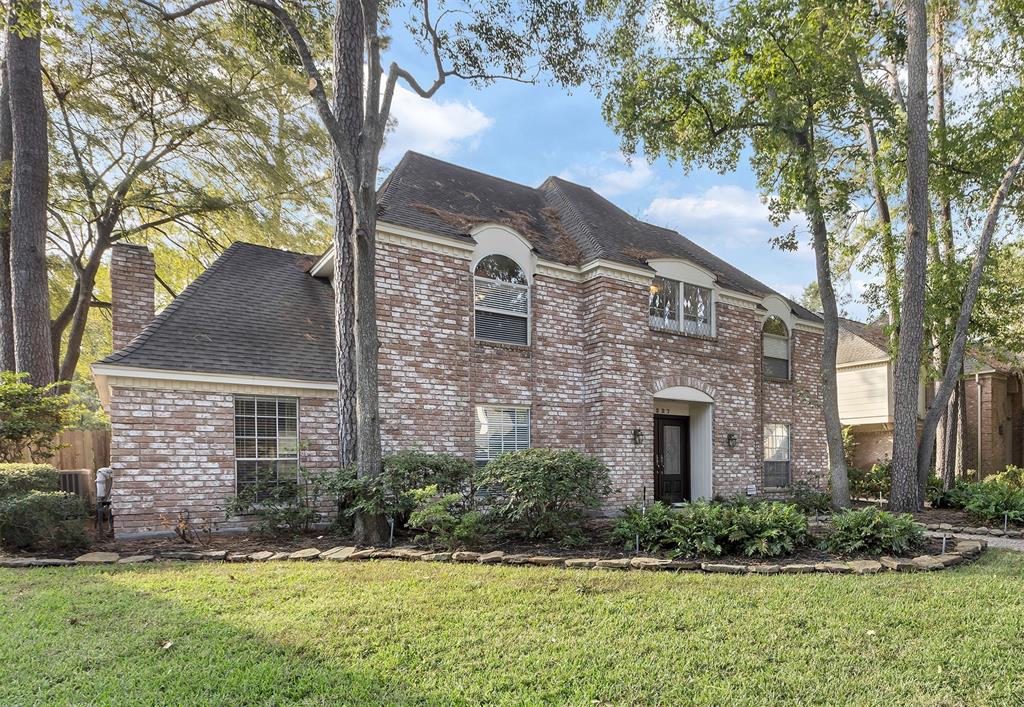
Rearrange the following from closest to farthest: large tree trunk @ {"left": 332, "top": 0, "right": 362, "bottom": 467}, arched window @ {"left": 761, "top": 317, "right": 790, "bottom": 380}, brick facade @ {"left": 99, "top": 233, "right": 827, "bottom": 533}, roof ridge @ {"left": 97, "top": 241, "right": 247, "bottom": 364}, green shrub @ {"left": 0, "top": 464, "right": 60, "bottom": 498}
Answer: green shrub @ {"left": 0, "top": 464, "right": 60, "bottom": 498}
roof ridge @ {"left": 97, "top": 241, "right": 247, "bottom": 364}
brick facade @ {"left": 99, "top": 233, "right": 827, "bottom": 533}
large tree trunk @ {"left": 332, "top": 0, "right": 362, "bottom": 467}
arched window @ {"left": 761, "top": 317, "right": 790, "bottom": 380}

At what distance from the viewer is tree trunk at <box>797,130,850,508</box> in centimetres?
1009

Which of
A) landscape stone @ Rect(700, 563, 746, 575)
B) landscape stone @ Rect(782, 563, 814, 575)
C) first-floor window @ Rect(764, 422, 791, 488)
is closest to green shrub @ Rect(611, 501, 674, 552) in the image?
landscape stone @ Rect(700, 563, 746, 575)

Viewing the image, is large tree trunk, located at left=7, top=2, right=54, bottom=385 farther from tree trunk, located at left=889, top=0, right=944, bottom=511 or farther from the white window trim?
tree trunk, located at left=889, top=0, right=944, bottom=511

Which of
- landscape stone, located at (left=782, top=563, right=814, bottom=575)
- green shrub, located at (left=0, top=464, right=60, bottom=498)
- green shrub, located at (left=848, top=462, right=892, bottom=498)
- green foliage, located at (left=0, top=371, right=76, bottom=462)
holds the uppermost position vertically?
green foliage, located at (left=0, top=371, right=76, bottom=462)

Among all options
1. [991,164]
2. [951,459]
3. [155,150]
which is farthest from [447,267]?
[951,459]

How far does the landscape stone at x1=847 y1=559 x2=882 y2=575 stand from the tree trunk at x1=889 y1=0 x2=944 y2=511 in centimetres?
553

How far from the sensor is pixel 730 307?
44.0ft

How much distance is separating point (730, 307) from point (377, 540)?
10.1 meters

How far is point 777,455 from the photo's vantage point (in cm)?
1445

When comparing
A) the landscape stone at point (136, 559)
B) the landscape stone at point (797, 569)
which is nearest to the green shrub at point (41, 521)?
the landscape stone at point (136, 559)

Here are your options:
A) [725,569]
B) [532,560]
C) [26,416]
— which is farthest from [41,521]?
[725,569]

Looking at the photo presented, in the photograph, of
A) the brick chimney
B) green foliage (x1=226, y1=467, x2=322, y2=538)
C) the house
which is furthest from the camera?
the house

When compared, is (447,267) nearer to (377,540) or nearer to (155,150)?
(377,540)

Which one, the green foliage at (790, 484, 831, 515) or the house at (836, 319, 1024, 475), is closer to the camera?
the green foliage at (790, 484, 831, 515)
